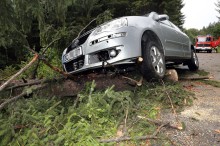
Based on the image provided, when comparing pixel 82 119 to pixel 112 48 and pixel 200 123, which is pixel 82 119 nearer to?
pixel 112 48

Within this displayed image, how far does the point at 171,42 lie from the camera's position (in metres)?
6.00

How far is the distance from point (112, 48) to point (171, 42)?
2281mm

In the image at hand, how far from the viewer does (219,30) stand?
3959cm

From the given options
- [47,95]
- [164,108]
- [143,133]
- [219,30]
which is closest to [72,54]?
[47,95]

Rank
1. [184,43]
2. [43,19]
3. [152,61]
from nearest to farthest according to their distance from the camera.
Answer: [152,61] < [43,19] < [184,43]

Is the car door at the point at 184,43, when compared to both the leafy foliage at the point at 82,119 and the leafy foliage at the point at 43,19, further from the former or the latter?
the leafy foliage at the point at 82,119

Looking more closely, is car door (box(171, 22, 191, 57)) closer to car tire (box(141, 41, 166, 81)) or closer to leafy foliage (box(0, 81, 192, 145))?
car tire (box(141, 41, 166, 81))

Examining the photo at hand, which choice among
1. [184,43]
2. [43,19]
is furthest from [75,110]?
[184,43]

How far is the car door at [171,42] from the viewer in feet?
18.5

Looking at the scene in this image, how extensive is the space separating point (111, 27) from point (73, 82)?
50.1 inches

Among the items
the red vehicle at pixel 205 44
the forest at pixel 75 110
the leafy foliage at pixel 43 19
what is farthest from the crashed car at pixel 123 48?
the red vehicle at pixel 205 44

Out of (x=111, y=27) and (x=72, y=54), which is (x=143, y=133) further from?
(x=72, y=54)

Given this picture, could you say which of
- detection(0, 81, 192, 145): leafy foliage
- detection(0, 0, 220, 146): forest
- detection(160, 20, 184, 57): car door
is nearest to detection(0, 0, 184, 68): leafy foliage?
detection(0, 0, 220, 146): forest

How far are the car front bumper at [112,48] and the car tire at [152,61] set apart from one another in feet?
0.82
